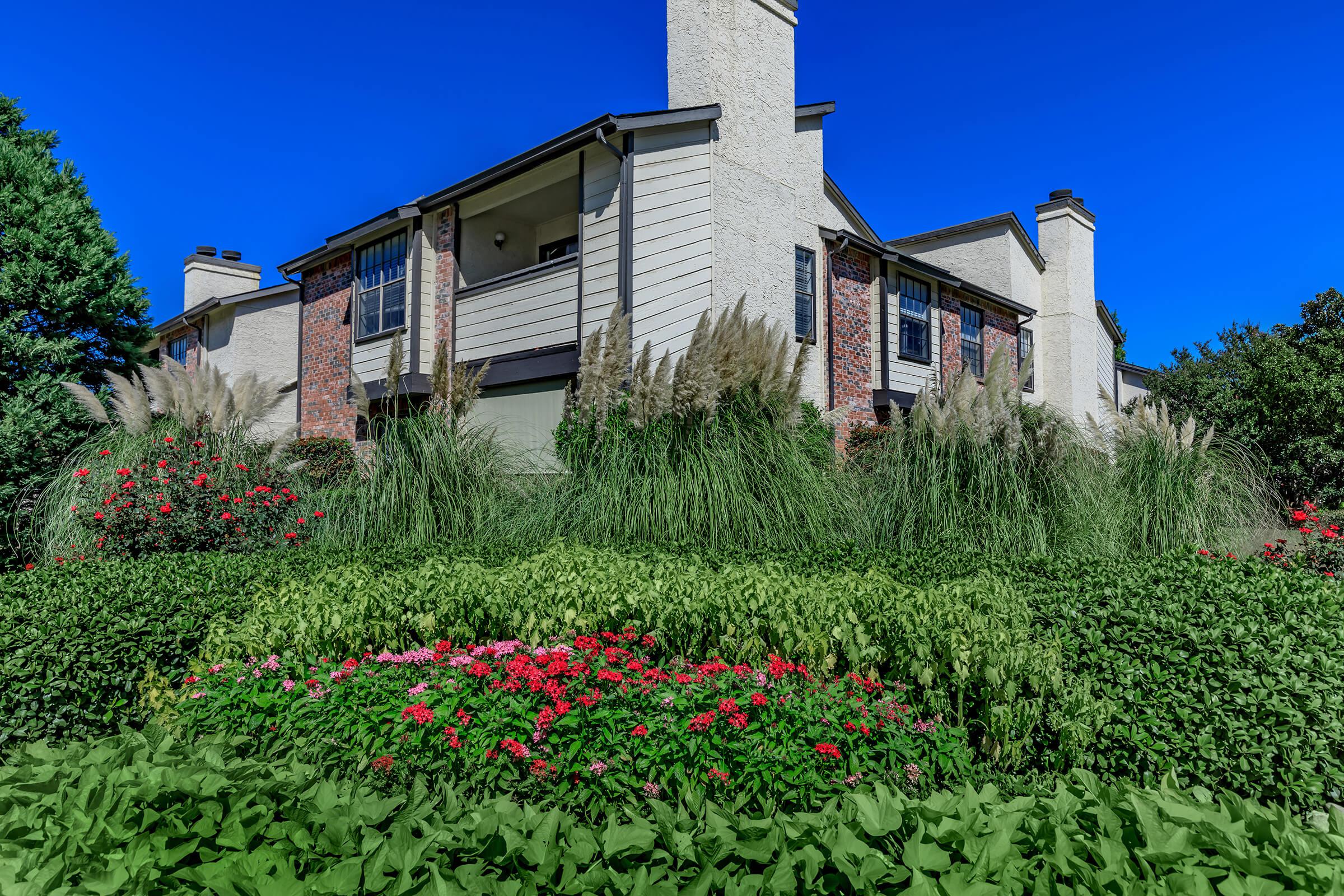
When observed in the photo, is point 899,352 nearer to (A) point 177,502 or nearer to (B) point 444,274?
(B) point 444,274

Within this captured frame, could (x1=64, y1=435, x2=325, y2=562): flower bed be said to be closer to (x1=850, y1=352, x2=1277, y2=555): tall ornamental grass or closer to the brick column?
(x1=850, y1=352, x2=1277, y2=555): tall ornamental grass

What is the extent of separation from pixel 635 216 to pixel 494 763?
26.3 ft

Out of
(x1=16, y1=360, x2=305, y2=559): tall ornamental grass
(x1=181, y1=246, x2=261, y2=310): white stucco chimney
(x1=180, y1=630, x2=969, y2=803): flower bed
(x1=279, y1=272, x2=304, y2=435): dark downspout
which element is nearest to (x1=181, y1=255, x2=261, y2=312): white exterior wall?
(x1=181, y1=246, x2=261, y2=310): white stucco chimney

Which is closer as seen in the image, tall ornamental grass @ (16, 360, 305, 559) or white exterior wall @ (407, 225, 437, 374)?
tall ornamental grass @ (16, 360, 305, 559)

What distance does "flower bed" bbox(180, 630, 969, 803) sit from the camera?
219 cm

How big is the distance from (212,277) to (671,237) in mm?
14472

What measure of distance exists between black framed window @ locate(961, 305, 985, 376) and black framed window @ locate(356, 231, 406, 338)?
10361 mm

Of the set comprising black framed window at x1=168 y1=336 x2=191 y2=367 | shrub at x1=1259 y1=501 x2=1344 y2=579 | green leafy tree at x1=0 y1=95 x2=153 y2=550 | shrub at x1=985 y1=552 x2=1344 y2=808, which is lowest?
shrub at x1=985 y1=552 x2=1344 y2=808

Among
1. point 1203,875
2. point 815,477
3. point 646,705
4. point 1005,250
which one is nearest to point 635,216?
point 815,477

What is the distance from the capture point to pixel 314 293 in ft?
47.3

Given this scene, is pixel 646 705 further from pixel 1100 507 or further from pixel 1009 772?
pixel 1100 507

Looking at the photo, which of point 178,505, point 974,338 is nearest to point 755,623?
point 178,505

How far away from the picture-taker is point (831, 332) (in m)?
11.9

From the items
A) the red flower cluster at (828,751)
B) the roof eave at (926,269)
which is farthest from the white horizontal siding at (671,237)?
the red flower cluster at (828,751)
